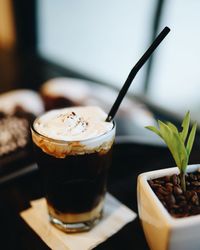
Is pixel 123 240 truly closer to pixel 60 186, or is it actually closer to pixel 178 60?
pixel 60 186

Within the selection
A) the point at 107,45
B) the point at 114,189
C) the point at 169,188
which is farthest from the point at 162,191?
the point at 107,45

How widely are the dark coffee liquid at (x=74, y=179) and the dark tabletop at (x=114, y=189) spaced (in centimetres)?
11

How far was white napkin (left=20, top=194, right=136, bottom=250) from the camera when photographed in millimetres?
792

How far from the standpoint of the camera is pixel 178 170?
0.70 m

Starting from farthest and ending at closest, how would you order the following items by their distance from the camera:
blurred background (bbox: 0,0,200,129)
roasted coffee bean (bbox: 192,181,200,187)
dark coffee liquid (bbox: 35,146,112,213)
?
blurred background (bbox: 0,0,200,129)
dark coffee liquid (bbox: 35,146,112,213)
roasted coffee bean (bbox: 192,181,200,187)

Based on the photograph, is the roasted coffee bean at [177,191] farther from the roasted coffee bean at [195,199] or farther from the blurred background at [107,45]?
the blurred background at [107,45]

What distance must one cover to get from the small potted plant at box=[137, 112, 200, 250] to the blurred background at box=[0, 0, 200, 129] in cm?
109

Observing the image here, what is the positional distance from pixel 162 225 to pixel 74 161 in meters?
0.28

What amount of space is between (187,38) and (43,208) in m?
1.43

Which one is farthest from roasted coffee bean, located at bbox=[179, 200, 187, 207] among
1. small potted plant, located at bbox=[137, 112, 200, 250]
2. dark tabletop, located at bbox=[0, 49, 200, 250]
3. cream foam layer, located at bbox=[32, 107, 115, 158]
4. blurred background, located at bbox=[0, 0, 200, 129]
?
blurred background, located at bbox=[0, 0, 200, 129]

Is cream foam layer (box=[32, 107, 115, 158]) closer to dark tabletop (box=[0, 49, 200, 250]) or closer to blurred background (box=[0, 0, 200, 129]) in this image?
dark tabletop (box=[0, 49, 200, 250])

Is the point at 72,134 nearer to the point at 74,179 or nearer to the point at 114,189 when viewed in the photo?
the point at 74,179

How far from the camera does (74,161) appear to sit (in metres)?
0.77

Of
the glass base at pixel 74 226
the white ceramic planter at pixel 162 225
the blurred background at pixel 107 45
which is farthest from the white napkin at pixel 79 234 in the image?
the blurred background at pixel 107 45
